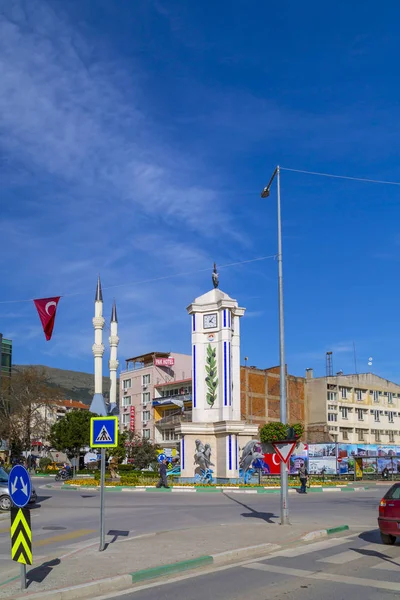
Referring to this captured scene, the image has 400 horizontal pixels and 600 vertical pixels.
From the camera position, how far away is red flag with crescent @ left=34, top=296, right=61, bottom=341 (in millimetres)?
26266

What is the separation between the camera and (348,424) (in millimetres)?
84125

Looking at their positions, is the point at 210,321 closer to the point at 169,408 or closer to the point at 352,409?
the point at 169,408

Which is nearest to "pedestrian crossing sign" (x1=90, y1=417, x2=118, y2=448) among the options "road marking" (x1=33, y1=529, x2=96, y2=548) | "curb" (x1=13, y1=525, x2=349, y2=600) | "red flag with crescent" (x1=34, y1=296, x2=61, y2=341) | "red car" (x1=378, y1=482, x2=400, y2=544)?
"curb" (x1=13, y1=525, x2=349, y2=600)

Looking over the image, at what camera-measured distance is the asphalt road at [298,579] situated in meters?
9.12

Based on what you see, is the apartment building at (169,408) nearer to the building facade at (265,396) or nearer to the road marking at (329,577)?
the building facade at (265,396)

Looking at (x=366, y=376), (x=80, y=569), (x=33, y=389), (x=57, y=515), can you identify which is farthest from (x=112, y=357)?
(x=80, y=569)

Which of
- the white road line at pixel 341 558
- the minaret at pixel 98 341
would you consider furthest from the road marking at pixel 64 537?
the minaret at pixel 98 341

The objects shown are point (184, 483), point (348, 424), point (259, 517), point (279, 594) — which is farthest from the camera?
point (348, 424)

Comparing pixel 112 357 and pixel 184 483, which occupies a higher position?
pixel 112 357

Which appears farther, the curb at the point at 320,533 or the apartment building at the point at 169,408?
the apartment building at the point at 169,408

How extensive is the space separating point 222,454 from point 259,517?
20.0m

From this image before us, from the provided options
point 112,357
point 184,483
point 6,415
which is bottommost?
point 184,483

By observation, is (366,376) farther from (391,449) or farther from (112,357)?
(112,357)

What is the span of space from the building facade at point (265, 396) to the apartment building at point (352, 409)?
1911 millimetres
